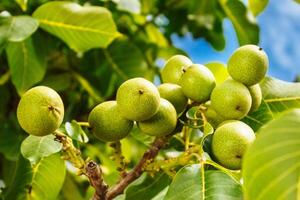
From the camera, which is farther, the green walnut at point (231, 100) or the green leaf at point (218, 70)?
the green leaf at point (218, 70)

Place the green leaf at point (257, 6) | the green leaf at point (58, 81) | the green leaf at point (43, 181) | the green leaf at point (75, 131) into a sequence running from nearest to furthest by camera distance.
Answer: the green leaf at point (75, 131)
the green leaf at point (43, 181)
the green leaf at point (257, 6)
the green leaf at point (58, 81)

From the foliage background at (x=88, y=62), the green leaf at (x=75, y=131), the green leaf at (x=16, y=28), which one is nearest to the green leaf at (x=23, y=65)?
the foliage background at (x=88, y=62)

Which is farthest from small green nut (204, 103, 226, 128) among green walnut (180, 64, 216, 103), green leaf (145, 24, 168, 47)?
green leaf (145, 24, 168, 47)

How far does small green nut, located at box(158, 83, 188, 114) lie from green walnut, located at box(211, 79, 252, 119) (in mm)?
82

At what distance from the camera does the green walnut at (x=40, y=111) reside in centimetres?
124

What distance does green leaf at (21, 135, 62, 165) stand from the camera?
1.44 meters

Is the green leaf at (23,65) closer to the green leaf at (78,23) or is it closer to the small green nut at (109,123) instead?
the green leaf at (78,23)

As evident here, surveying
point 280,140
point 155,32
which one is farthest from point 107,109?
point 155,32

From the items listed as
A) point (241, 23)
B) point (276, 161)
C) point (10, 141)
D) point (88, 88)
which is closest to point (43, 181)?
point (10, 141)

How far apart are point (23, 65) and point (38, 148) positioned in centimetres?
69

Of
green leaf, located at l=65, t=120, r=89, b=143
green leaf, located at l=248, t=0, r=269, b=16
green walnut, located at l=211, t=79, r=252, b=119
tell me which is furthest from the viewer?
green leaf, located at l=248, t=0, r=269, b=16

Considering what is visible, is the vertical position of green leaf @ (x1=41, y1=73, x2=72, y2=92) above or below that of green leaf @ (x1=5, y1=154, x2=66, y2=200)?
below

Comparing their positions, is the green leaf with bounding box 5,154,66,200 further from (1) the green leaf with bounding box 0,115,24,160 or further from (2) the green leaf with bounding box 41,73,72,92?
(2) the green leaf with bounding box 41,73,72,92

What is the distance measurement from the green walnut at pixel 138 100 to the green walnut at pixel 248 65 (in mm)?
189
